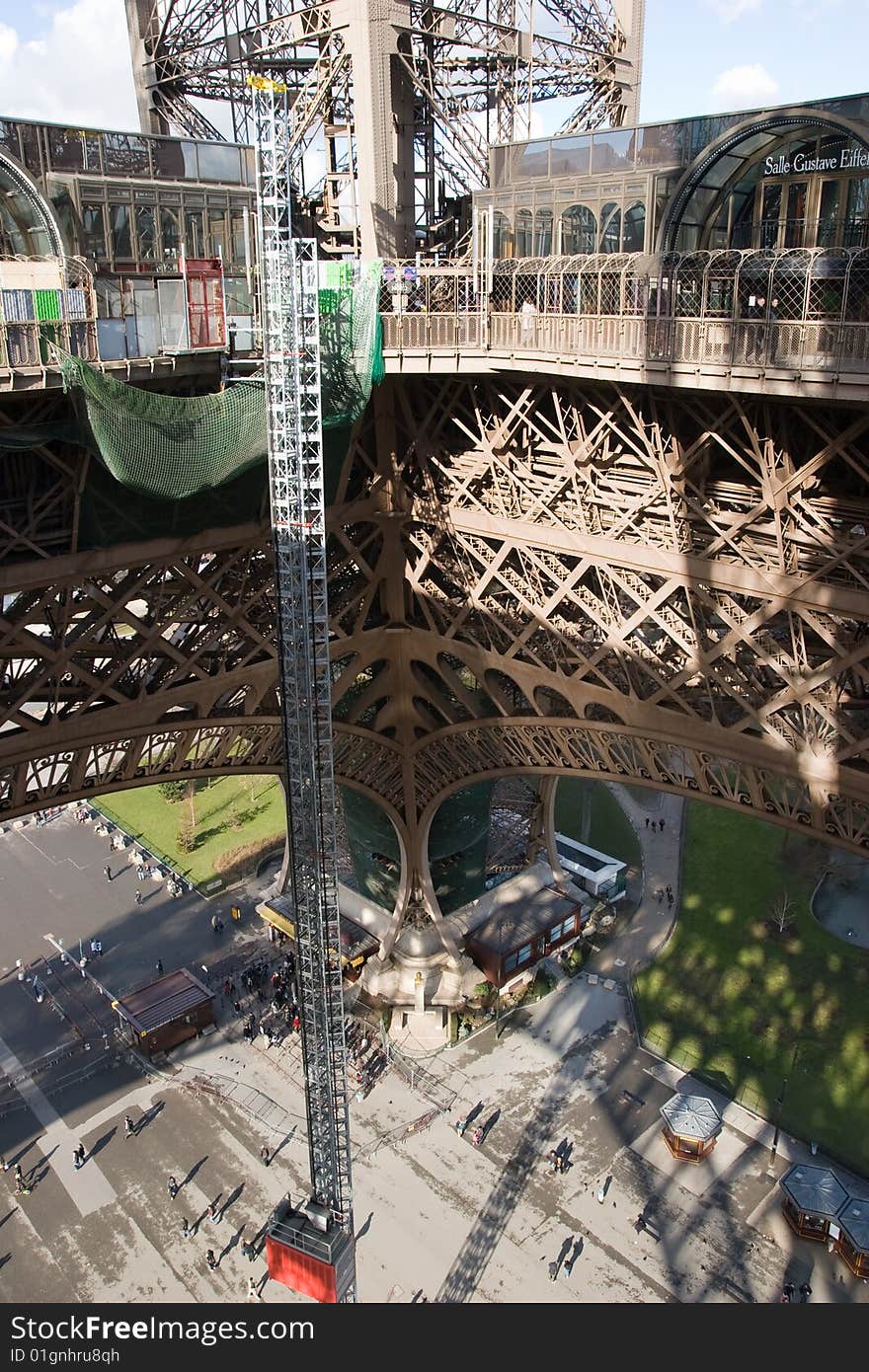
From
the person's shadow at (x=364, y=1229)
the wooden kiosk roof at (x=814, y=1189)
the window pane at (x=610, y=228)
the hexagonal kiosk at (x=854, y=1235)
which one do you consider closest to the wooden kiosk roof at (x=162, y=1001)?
the person's shadow at (x=364, y=1229)

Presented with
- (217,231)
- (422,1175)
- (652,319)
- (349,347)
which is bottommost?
(422,1175)

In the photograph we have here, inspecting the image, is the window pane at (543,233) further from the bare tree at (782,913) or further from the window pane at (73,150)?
the bare tree at (782,913)

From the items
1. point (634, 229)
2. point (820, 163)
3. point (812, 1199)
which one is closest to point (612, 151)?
point (634, 229)

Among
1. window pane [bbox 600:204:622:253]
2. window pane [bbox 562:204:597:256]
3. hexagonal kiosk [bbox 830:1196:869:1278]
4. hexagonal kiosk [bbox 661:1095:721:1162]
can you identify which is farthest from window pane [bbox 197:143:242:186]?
hexagonal kiosk [bbox 830:1196:869:1278]

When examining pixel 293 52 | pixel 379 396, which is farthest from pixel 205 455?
pixel 293 52

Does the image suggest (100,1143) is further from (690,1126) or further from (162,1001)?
(690,1126)

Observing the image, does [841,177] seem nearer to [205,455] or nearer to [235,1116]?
[205,455]

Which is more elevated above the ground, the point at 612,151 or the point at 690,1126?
the point at 612,151
